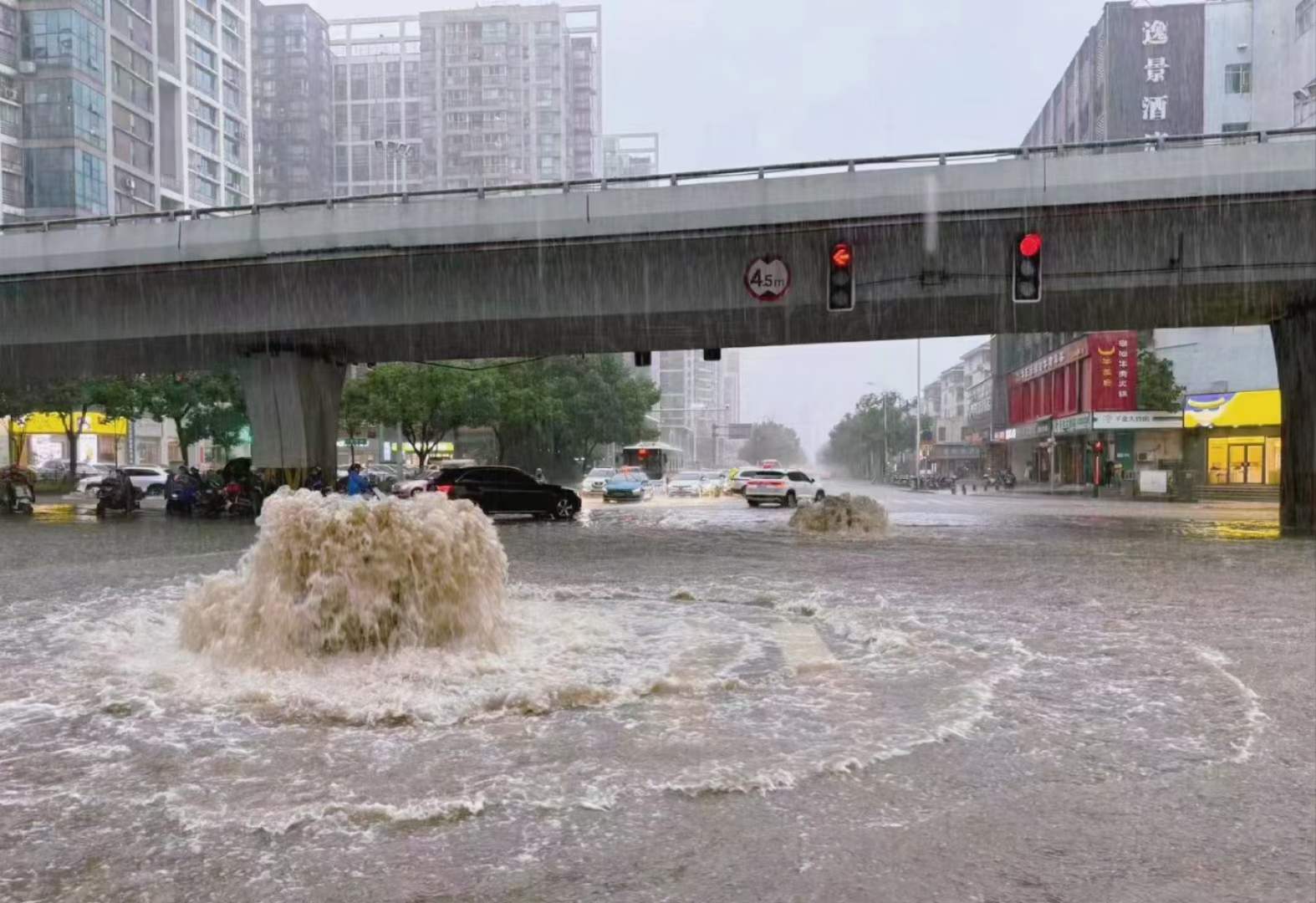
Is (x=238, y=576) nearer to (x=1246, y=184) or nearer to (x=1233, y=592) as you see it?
(x=1233, y=592)

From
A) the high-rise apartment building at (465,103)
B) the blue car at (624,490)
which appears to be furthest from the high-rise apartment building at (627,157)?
the blue car at (624,490)

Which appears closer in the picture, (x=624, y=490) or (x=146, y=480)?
(x=146, y=480)

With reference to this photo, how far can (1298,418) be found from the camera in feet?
70.5

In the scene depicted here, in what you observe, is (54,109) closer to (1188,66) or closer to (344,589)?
(1188,66)

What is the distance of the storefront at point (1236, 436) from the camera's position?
40500mm

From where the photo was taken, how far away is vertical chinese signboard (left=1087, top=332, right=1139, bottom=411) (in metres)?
45.6

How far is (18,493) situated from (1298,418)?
111 ft

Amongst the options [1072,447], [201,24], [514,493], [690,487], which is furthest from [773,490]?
[201,24]

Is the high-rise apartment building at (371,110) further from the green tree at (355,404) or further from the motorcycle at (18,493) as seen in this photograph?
the motorcycle at (18,493)

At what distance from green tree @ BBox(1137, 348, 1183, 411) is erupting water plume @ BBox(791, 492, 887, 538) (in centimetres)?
2979

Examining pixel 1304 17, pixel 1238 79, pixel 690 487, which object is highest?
pixel 1304 17

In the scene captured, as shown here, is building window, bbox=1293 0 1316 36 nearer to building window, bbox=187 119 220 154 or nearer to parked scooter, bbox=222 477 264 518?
parked scooter, bbox=222 477 264 518

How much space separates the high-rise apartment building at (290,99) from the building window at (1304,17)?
88971 mm

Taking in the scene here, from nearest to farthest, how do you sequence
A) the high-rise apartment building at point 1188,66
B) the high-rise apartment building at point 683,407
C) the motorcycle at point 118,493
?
the motorcycle at point 118,493
the high-rise apartment building at point 1188,66
the high-rise apartment building at point 683,407
